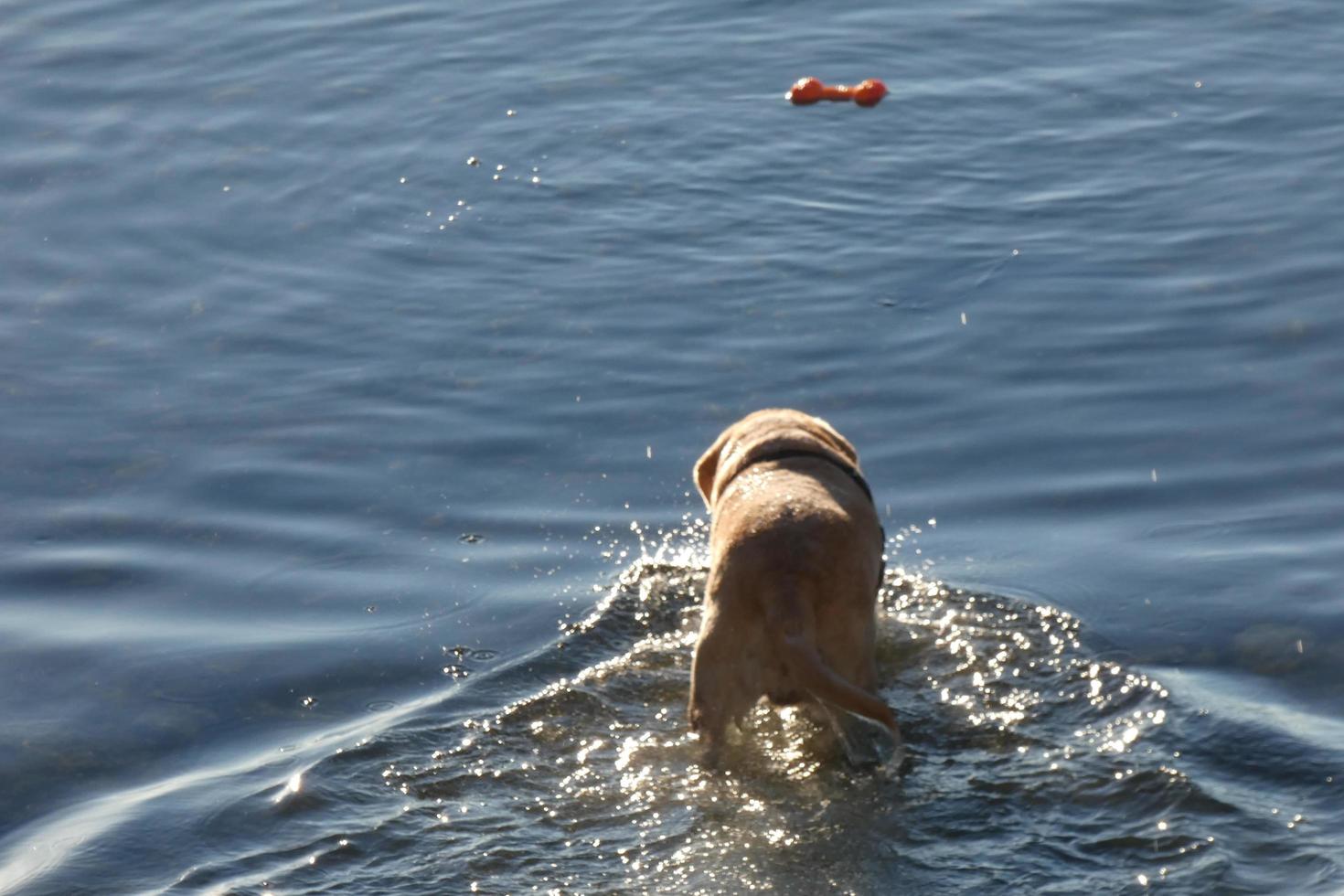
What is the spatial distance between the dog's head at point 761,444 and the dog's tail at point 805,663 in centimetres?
104

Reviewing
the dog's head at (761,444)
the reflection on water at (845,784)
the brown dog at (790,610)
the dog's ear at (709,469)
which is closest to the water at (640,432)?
the reflection on water at (845,784)

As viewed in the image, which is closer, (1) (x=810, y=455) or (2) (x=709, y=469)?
(1) (x=810, y=455)

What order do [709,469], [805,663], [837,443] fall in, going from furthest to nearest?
[709,469] < [837,443] < [805,663]

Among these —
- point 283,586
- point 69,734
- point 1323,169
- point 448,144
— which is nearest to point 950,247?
point 1323,169

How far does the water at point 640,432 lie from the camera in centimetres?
686

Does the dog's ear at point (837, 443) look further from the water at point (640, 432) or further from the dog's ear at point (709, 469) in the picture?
the water at point (640, 432)

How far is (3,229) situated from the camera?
43.9 feet

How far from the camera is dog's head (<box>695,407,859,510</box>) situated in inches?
307

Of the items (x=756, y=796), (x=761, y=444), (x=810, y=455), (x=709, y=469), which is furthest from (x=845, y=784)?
(x=709, y=469)

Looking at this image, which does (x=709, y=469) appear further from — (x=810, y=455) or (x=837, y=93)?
→ (x=837, y=93)

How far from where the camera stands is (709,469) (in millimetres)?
8375

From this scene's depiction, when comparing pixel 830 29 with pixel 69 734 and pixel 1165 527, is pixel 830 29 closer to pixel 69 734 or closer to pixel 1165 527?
pixel 1165 527

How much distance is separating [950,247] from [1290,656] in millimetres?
4833

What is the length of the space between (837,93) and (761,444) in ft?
23.5
